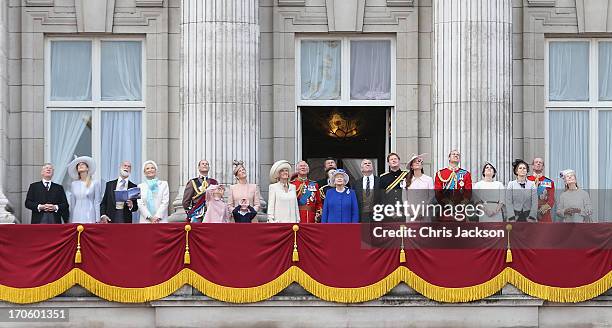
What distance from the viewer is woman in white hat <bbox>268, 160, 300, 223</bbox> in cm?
3061

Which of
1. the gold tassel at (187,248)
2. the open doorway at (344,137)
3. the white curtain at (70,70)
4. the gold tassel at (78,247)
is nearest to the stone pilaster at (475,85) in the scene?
the open doorway at (344,137)

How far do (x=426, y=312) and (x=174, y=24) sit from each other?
9.76 metres

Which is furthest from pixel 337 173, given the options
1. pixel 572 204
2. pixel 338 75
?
pixel 338 75

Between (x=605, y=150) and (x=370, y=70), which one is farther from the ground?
(x=370, y=70)

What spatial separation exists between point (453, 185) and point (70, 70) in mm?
9722

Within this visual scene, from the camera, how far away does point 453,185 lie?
1211 inches

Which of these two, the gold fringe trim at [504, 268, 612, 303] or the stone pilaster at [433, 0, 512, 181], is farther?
the stone pilaster at [433, 0, 512, 181]

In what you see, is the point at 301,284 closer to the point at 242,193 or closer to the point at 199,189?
the point at 242,193

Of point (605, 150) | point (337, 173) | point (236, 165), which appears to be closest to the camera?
point (337, 173)

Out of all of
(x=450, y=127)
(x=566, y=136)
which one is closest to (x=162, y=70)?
(x=450, y=127)

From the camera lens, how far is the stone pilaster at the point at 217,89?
1324 inches

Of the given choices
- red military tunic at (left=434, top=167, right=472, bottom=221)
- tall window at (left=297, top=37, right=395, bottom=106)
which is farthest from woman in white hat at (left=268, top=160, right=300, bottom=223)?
→ tall window at (left=297, top=37, right=395, bottom=106)

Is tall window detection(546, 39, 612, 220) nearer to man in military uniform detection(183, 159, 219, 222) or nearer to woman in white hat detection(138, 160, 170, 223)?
man in military uniform detection(183, 159, 219, 222)

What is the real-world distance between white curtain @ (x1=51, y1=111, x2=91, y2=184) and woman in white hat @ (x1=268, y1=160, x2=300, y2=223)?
699 cm
